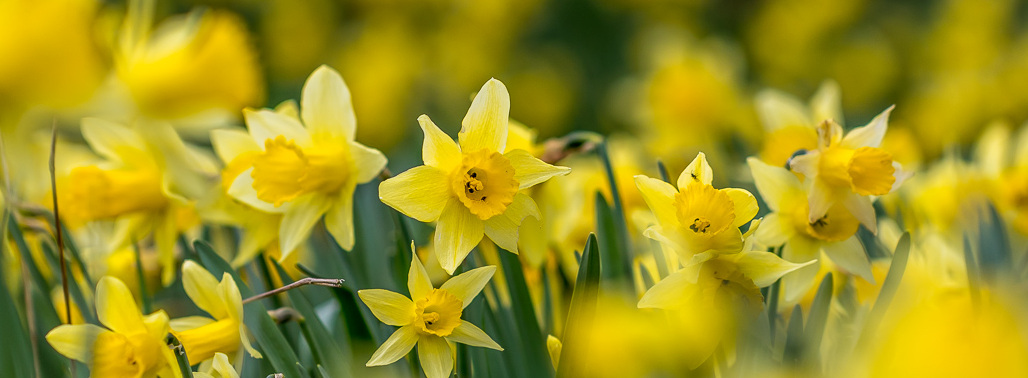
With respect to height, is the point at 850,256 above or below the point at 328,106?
below

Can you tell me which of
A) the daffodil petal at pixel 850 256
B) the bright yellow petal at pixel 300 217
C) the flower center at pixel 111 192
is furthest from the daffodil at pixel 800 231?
the flower center at pixel 111 192

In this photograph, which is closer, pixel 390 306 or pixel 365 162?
pixel 390 306

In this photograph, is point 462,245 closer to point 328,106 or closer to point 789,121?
point 328,106

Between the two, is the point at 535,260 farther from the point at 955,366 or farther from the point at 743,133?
the point at 743,133

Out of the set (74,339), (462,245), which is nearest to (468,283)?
(462,245)

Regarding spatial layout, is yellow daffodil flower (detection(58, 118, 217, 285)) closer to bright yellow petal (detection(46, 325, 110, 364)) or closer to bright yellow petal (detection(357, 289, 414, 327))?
bright yellow petal (detection(46, 325, 110, 364))

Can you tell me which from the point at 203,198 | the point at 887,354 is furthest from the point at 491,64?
the point at 887,354

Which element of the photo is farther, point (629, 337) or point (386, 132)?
point (386, 132)

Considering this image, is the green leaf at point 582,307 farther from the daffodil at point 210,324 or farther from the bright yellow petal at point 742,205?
the daffodil at point 210,324
